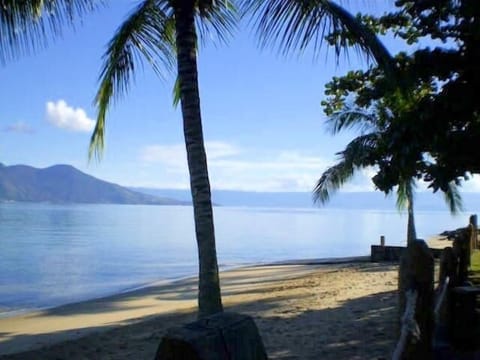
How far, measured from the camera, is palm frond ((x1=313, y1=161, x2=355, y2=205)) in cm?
2064

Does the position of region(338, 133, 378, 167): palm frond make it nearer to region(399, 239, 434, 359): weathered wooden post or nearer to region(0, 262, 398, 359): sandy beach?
region(0, 262, 398, 359): sandy beach

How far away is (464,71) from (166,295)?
50.7 feet

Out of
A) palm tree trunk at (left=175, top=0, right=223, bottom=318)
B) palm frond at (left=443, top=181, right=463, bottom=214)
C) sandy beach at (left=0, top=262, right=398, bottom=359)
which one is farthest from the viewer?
palm frond at (left=443, top=181, right=463, bottom=214)

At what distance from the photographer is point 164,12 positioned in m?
8.51

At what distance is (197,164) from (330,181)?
14.2 m

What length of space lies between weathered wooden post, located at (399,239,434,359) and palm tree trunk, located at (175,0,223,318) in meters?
3.78

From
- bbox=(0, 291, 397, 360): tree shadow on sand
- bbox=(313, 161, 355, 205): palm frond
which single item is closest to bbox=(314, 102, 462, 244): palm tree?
bbox=(313, 161, 355, 205): palm frond

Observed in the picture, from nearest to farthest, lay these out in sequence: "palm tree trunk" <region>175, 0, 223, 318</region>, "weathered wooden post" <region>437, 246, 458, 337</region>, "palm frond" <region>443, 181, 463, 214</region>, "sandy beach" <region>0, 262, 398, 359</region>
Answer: "weathered wooden post" <region>437, 246, 458, 337</region>, "palm tree trunk" <region>175, 0, 223, 318</region>, "sandy beach" <region>0, 262, 398, 359</region>, "palm frond" <region>443, 181, 463, 214</region>

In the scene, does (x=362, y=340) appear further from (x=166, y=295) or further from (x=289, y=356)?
(x=166, y=295)

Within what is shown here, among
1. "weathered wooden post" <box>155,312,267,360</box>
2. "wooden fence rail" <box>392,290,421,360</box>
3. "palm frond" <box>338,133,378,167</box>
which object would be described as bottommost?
"wooden fence rail" <box>392,290,421,360</box>

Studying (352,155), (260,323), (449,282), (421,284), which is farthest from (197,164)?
(352,155)

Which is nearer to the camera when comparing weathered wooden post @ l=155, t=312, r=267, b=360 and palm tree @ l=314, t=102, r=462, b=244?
weathered wooden post @ l=155, t=312, r=267, b=360

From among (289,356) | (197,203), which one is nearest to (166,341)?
(197,203)

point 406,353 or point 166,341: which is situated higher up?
point 166,341
